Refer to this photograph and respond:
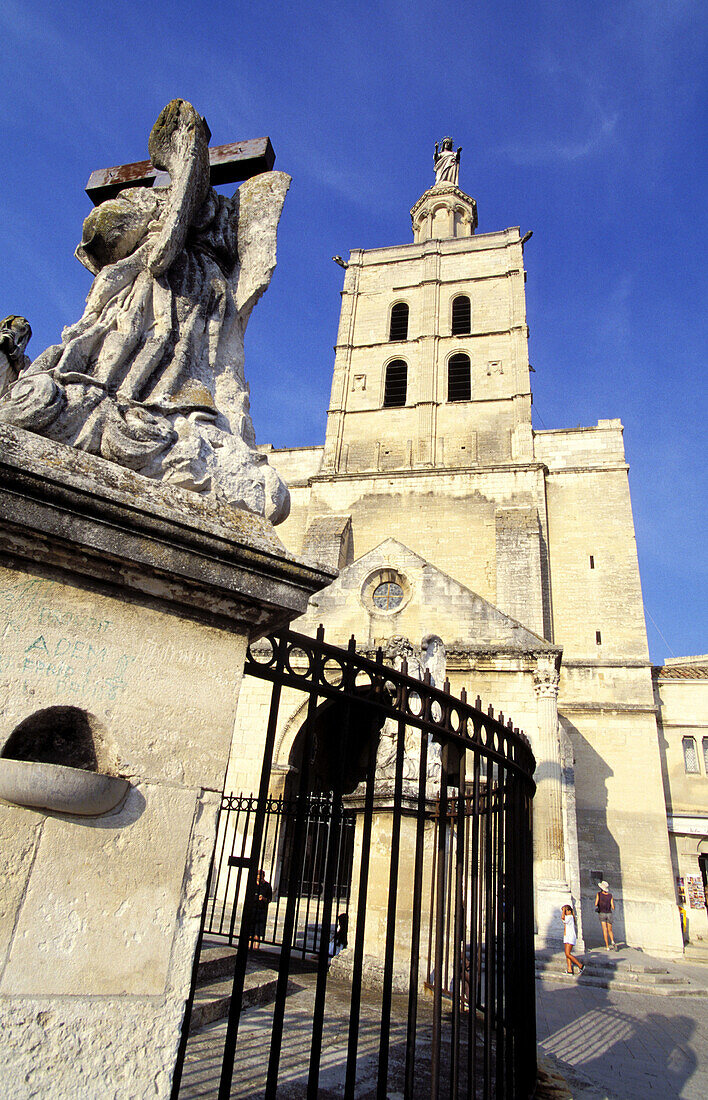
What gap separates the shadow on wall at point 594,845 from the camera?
1648cm

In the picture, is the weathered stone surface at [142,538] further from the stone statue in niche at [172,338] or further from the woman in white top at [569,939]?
the woman in white top at [569,939]

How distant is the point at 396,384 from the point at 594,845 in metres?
17.7

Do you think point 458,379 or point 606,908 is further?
point 458,379

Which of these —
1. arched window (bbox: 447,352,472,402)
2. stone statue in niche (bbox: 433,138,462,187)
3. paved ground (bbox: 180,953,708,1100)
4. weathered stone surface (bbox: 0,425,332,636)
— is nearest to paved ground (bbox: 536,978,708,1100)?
paved ground (bbox: 180,953,708,1100)

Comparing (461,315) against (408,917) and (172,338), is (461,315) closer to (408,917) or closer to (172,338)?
(408,917)

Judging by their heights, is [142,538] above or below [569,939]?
above

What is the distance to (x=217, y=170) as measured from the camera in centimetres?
340

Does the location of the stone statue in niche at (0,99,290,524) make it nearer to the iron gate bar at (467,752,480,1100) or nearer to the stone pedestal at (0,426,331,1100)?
the stone pedestal at (0,426,331,1100)

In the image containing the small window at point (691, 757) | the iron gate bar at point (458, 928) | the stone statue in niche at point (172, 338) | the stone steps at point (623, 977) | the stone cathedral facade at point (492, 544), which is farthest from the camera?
the small window at point (691, 757)

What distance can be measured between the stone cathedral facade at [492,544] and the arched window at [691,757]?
11.0 feet

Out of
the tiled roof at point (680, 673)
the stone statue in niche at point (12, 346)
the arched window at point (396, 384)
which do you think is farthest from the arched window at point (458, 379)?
the stone statue in niche at point (12, 346)

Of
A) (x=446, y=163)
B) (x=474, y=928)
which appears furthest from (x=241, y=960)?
(x=446, y=163)

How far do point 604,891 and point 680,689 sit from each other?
9541mm

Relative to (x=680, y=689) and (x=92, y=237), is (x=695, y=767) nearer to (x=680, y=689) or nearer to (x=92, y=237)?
(x=680, y=689)
